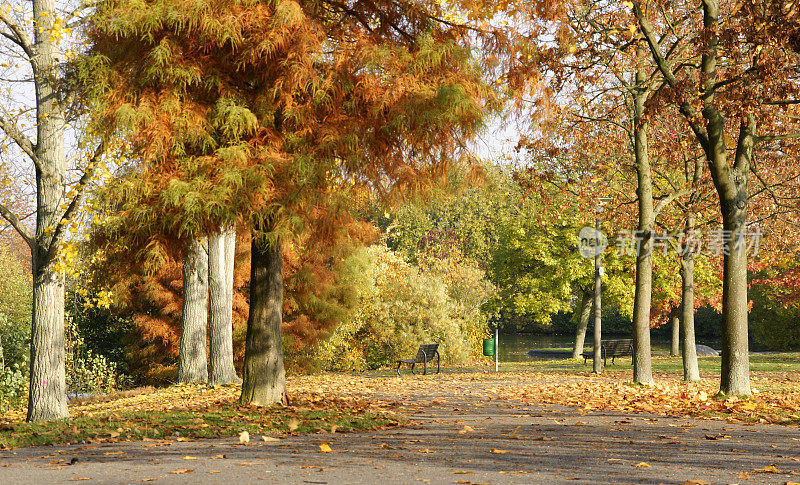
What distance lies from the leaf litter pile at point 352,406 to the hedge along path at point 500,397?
17mm

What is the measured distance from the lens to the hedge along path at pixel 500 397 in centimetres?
A: 1052

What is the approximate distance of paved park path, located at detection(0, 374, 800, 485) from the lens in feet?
18.2

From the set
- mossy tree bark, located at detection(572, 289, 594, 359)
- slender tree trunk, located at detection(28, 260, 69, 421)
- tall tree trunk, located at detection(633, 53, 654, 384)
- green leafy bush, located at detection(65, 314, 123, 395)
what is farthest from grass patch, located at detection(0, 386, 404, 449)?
mossy tree bark, located at detection(572, 289, 594, 359)

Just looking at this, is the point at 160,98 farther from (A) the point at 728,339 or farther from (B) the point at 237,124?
(A) the point at 728,339

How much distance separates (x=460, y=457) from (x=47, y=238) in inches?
274

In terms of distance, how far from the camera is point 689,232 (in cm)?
1830

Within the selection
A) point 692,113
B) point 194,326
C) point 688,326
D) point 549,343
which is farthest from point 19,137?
point 549,343

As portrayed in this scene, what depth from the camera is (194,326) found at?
15961 mm

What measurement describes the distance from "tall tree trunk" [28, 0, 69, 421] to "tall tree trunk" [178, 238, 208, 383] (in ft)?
17.3

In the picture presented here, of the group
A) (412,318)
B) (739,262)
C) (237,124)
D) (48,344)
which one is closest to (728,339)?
(739,262)

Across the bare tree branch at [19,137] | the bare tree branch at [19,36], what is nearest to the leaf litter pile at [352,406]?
the bare tree branch at [19,137]

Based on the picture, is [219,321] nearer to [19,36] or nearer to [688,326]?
[19,36]

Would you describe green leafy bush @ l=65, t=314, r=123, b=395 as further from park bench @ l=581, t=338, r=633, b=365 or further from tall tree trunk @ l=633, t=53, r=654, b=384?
park bench @ l=581, t=338, r=633, b=365

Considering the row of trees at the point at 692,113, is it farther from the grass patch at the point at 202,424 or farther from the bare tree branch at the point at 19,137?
the bare tree branch at the point at 19,137
